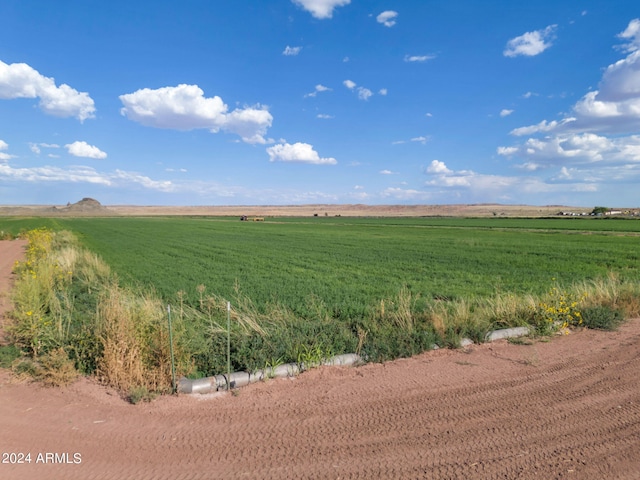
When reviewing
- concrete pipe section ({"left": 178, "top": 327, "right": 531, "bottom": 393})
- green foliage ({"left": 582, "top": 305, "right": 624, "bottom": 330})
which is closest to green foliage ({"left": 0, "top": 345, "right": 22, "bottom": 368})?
concrete pipe section ({"left": 178, "top": 327, "right": 531, "bottom": 393})

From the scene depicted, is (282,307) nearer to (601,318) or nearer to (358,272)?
(601,318)

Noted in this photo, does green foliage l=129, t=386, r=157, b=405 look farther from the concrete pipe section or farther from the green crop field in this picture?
the green crop field

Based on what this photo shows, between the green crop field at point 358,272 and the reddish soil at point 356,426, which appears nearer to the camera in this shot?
the reddish soil at point 356,426

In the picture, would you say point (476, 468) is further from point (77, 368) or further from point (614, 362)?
point (77, 368)

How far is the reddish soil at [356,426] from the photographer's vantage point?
13.3 feet

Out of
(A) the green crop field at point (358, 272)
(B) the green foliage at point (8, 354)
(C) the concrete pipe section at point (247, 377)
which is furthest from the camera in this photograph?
(A) the green crop field at point (358, 272)

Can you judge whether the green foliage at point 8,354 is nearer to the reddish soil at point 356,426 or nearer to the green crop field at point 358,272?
the reddish soil at point 356,426

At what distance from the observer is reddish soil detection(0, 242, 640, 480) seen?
405 cm

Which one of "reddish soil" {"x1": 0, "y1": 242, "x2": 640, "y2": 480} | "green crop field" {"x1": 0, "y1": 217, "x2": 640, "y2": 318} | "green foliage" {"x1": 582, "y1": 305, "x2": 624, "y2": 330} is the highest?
"green foliage" {"x1": 582, "y1": 305, "x2": 624, "y2": 330}

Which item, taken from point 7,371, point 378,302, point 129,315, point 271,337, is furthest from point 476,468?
point 378,302

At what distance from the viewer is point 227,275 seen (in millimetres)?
18281

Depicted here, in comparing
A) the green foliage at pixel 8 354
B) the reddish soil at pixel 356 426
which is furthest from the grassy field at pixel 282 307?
the reddish soil at pixel 356 426

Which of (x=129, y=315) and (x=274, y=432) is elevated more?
(x=129, y=315)

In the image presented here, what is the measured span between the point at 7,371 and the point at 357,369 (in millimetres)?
5960
